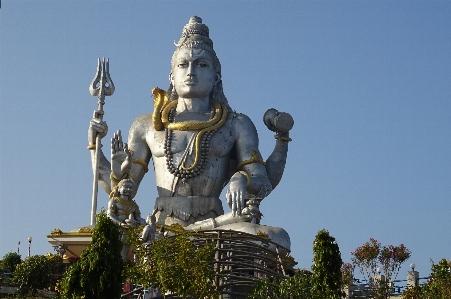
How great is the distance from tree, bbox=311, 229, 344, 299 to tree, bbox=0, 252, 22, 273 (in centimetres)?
1130

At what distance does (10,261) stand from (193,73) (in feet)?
26.4

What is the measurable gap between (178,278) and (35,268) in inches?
233

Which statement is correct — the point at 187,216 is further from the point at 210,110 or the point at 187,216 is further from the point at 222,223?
the point at 210,110

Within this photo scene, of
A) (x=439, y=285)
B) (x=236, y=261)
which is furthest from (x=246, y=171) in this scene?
(x=236, y=261)

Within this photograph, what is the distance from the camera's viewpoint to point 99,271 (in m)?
12.2

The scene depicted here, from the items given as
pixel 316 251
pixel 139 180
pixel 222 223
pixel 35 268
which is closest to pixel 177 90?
pixel 139 180

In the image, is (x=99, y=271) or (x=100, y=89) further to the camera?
(x=100, y=89)

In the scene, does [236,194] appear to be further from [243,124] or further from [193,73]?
[193,73]

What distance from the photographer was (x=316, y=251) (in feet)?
41.3

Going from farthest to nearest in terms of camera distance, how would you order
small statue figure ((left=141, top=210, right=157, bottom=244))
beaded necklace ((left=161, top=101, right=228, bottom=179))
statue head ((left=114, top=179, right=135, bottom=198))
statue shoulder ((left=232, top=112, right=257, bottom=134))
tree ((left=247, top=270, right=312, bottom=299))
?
statue shoulder ((left=232, top=112, right=257, bottom=134)), beaded necklace ((left=161, top=101, right=228, bottom=179)), statue head ((left=114, top=179, right=135, bottom=198)), small statue figure ((left=141, top=210, right=157, bottom=244)), tree ((left=247, top=270, right=312, bottom=299))

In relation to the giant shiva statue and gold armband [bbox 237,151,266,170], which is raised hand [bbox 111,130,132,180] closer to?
the giant shiva statue

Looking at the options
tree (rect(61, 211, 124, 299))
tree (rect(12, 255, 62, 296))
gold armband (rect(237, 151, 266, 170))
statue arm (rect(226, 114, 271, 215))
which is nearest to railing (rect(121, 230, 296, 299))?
tree (rect(61, 211, 124, 299))

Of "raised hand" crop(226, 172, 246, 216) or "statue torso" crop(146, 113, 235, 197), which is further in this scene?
"statue torso" crop(146, 113, 235, 197)

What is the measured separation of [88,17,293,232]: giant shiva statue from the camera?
18.3 meters
